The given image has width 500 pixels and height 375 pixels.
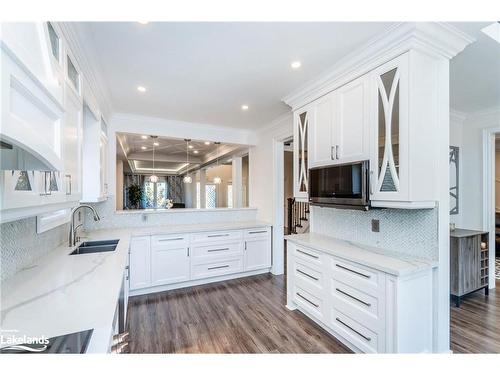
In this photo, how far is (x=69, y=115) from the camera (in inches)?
58.1

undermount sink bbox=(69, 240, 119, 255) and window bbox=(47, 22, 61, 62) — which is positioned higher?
window bbox=(47, 22, 61, 62)

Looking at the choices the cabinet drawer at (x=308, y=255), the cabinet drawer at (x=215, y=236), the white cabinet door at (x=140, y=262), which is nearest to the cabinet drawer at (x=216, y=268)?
the cabinet drawer at (x=215, y=236)

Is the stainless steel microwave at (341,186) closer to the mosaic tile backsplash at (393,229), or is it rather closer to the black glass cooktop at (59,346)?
the mosaic tile backsplash at (393,229)

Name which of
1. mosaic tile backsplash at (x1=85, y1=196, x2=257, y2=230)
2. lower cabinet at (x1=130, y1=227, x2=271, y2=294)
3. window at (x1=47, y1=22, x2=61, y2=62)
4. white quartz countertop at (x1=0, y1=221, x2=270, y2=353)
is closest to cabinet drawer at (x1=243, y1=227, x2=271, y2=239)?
lower cabinet at (x1=130, y1=227, x2=271, y2=294)

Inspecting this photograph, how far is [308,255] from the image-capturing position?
257 cm

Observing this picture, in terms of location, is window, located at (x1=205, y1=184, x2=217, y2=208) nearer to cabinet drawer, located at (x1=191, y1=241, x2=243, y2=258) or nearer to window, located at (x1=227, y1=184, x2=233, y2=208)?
window, located at (x1=227, y1=184, x2=233, y2=208)

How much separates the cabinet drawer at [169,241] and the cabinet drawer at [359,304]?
2181mm

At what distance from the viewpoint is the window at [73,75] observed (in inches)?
63.3

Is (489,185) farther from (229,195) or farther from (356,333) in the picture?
(229,195)

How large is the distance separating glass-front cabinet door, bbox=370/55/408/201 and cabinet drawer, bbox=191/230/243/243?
2372mm

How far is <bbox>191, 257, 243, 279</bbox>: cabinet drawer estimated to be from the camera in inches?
142

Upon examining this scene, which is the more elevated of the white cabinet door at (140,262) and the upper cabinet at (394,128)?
the upper cabinet at (394,128)

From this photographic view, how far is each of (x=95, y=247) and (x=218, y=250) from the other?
172cm

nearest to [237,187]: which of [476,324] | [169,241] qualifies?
[169,241]
